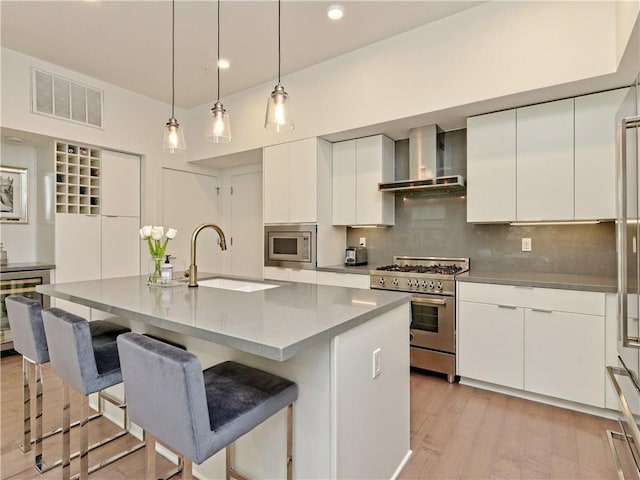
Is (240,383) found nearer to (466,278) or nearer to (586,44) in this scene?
(466,278)

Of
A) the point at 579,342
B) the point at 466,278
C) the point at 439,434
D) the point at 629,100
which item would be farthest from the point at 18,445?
the point at 629,100

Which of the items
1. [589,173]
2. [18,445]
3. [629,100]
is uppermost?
[629,100]

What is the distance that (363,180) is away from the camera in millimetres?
3561

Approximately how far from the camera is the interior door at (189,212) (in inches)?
181

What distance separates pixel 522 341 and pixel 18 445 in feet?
11.0

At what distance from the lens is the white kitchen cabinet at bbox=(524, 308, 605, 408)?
7.45ft

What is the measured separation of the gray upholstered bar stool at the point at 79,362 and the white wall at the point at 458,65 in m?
2.65

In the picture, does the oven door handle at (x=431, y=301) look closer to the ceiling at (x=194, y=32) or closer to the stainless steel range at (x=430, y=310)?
the stainless steel range at (x=430, y=310)

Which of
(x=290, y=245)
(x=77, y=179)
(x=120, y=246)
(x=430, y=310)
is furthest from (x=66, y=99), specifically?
(x=430, y=310)

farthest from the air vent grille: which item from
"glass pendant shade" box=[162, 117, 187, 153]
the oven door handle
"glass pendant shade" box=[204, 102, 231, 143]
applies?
the oven door handle

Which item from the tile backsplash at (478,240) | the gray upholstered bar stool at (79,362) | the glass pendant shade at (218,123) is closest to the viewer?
the gray upholstered bar stool at (79,362)

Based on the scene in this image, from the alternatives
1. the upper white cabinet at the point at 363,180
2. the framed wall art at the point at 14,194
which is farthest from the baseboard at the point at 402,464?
the framed wall art at the point at 14,194

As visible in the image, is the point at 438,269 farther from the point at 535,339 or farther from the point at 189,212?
the point at 189,212

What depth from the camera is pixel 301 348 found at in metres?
Answer: 1.05
